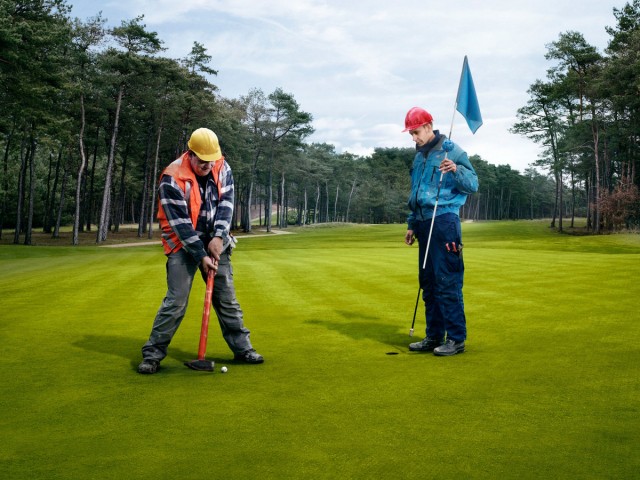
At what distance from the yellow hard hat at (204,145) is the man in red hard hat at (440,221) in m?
2.29

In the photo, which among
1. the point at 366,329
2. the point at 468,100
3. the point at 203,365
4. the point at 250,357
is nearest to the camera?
the point at 203,365

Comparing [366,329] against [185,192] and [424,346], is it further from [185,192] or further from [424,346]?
[185,192]

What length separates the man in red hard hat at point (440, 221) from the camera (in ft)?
21.6

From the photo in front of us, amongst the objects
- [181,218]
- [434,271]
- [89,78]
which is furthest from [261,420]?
[89,78]

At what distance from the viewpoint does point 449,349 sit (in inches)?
257

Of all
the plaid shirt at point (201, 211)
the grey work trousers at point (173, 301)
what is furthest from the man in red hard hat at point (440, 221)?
the grey work trousers at point (173, 301)

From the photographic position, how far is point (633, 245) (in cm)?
3497

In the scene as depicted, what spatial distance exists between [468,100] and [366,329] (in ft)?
11.0

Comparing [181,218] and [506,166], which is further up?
[506,166]

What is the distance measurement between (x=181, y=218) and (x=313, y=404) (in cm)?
229

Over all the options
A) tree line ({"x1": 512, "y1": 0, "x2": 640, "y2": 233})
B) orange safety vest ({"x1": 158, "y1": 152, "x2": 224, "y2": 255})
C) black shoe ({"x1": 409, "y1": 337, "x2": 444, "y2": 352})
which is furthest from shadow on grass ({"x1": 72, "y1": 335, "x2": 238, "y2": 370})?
A: tree line ({"x1": 512, "y1": 0, "x2": 640, "y2": 233})

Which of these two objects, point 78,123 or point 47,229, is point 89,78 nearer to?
point 78,123

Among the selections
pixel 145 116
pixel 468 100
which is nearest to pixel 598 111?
pixel 145 116

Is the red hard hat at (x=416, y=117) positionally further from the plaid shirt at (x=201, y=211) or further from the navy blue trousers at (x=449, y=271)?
the plaid shirt at (x=201, y=211)
